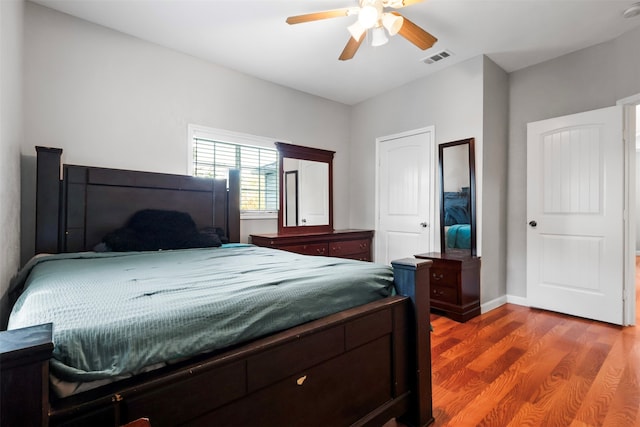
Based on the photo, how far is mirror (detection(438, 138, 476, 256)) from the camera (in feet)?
10.8

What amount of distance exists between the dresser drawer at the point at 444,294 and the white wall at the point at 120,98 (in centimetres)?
210

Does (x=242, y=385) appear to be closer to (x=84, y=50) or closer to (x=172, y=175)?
(x=172, y=175)

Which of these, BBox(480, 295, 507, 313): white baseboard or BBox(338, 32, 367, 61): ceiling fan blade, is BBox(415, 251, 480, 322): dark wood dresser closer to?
BBox(480, 295, 507, 313): white baseboard

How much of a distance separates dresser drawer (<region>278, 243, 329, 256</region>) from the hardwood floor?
1.49 m

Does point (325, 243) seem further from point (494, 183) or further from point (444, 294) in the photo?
point (494, 183)

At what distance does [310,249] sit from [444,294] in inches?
61.1

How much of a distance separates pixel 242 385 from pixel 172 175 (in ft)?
8.10

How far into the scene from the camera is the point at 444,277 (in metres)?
3.18

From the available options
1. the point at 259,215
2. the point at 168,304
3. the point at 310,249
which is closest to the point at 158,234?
the point at 259,215

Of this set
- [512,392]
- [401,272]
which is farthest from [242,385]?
[512,392]

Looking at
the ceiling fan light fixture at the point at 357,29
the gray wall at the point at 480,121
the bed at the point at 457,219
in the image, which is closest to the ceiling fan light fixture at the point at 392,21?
the ceiling fan light fixture at the point at 357,29

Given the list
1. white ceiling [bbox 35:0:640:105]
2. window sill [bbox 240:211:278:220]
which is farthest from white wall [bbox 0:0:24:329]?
window sill [bbox 240:211:278:220]

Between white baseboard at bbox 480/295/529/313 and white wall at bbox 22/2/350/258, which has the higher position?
white wall at bbox 22/2/350/258

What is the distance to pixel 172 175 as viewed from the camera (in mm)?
2938
